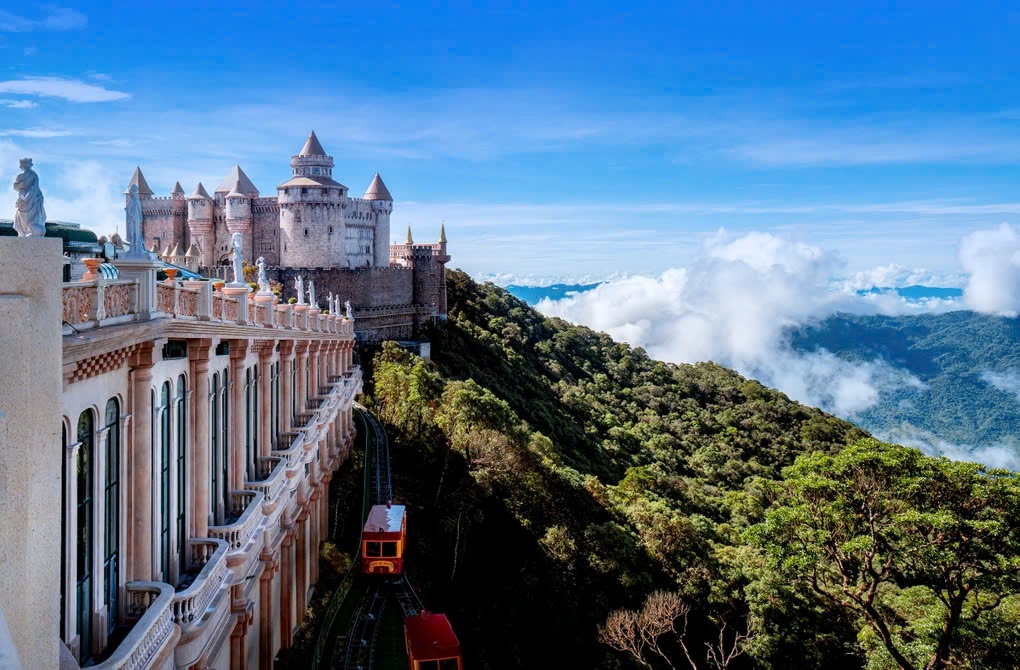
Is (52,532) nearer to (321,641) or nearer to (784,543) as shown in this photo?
(321,641)

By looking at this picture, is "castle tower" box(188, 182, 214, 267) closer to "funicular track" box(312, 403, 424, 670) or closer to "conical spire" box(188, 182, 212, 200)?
Result: "conical spire" box(188, 182, 212, 200)

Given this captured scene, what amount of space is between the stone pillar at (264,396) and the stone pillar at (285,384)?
7.85 ft

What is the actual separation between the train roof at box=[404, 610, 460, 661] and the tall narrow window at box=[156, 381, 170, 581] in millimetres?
8268

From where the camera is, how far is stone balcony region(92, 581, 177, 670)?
912 cm

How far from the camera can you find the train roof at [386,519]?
2670 cm

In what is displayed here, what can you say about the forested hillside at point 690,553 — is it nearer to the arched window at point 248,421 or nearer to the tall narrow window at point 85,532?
the arched window at point 248,421

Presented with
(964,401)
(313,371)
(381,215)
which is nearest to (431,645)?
(313,371)

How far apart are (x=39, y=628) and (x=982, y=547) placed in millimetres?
23226

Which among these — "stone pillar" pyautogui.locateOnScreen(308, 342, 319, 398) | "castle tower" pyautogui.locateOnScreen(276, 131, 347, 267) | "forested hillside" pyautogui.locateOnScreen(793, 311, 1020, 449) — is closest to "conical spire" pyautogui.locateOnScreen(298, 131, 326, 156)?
"castle tower" pyautogui.locateOnScreen(276, 131, 347, 267)

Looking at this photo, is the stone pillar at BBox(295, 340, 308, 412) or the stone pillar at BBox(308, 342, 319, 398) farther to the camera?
the stone pillar at BBox(308, 342, 319, 398)

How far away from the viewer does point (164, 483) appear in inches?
510

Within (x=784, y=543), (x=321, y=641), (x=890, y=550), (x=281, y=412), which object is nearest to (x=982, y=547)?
(x=890, y=550)

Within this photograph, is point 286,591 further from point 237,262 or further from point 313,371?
point 313,371

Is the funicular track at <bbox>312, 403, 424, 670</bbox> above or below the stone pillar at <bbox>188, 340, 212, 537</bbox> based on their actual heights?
below
